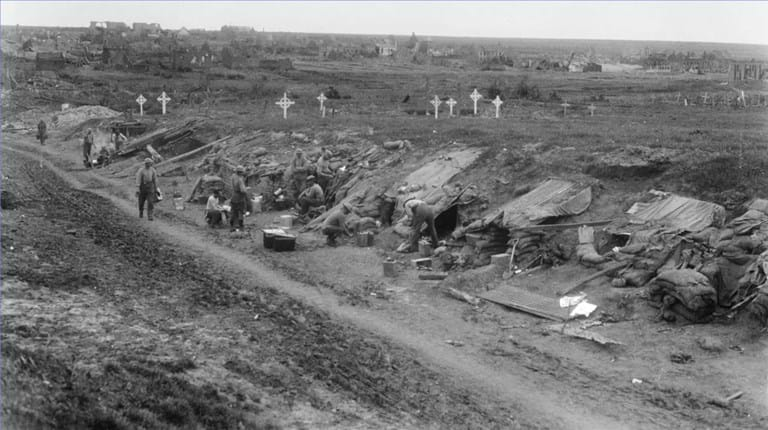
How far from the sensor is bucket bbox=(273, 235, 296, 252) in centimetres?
1756

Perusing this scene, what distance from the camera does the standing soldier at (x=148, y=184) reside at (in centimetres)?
1994

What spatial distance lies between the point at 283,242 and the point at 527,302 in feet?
20.2

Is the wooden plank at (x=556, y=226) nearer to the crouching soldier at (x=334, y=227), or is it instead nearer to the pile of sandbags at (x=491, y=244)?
the pile of sandbags at (x=491, y=244)

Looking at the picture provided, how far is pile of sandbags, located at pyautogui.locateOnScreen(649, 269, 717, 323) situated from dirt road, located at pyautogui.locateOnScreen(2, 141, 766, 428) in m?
2.16

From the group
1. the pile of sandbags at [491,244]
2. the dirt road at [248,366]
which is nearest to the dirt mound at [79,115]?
the dirt road at [248,366]

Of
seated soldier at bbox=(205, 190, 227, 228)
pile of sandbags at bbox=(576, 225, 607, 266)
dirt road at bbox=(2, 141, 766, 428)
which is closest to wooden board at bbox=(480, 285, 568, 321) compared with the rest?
pile of sandbags at bbox=(576, 225, 607, 266)

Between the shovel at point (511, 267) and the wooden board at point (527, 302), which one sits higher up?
the shovel at point (511, 267)

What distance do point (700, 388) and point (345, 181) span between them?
1365 cm

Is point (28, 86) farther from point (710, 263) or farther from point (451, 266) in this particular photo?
point (710, 263)

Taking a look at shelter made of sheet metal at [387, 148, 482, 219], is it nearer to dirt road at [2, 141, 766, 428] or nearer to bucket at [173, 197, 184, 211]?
dirt road at [2, 141, 766, 428]

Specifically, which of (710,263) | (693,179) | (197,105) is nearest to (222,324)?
(710,263)

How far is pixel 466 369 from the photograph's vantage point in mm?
10953

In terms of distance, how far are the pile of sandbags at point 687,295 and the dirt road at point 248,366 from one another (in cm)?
216

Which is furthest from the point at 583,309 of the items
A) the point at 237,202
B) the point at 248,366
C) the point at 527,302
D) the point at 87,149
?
the point at 87,149
